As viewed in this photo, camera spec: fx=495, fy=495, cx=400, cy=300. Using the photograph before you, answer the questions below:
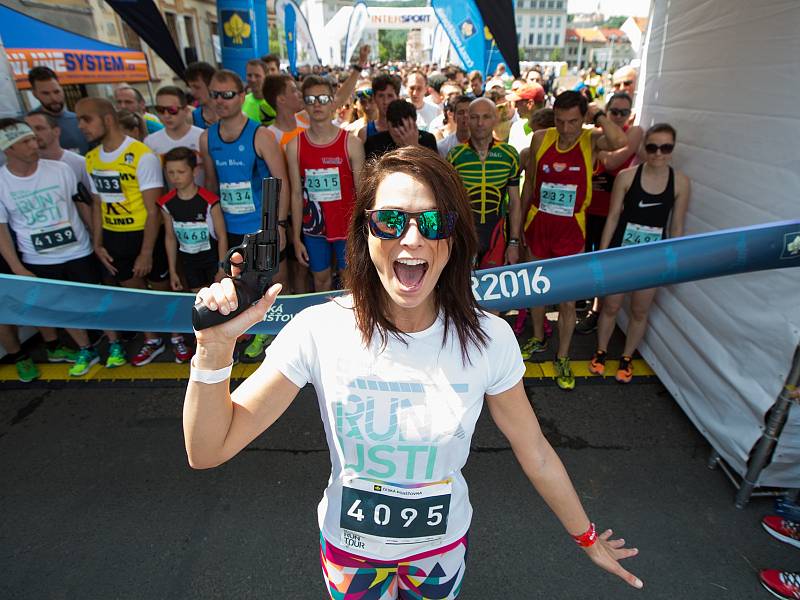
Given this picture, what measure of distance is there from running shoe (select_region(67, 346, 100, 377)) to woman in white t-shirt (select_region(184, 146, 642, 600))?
360 centimetres

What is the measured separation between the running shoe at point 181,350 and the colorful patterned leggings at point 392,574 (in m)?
3.26

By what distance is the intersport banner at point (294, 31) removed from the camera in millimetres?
12031

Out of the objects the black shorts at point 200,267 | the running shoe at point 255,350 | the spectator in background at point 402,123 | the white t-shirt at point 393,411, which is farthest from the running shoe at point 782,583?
the black shorts at point 200,267

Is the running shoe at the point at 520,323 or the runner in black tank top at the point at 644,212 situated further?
the running shoe at the point at 520,323

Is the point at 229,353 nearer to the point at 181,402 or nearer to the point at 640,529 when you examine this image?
the point at 640,529

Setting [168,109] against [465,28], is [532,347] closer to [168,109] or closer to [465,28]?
[168,109]

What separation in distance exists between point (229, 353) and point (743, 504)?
300cm

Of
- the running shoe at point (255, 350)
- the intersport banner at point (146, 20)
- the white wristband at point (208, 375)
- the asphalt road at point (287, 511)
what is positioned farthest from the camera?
the intersport banner at point (146, 20)

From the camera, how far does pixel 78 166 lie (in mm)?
4324

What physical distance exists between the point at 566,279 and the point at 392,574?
1.75 meters

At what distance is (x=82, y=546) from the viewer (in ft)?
8.56

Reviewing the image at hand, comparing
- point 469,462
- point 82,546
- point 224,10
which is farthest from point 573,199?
point 224,10

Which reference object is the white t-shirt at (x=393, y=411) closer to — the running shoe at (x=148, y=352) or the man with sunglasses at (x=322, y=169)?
the man with sunglasses at (x=322, y=169)

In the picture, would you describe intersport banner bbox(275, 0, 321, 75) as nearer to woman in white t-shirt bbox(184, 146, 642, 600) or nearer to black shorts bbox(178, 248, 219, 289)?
black shorts bbox(178, 248, 219, 289)
